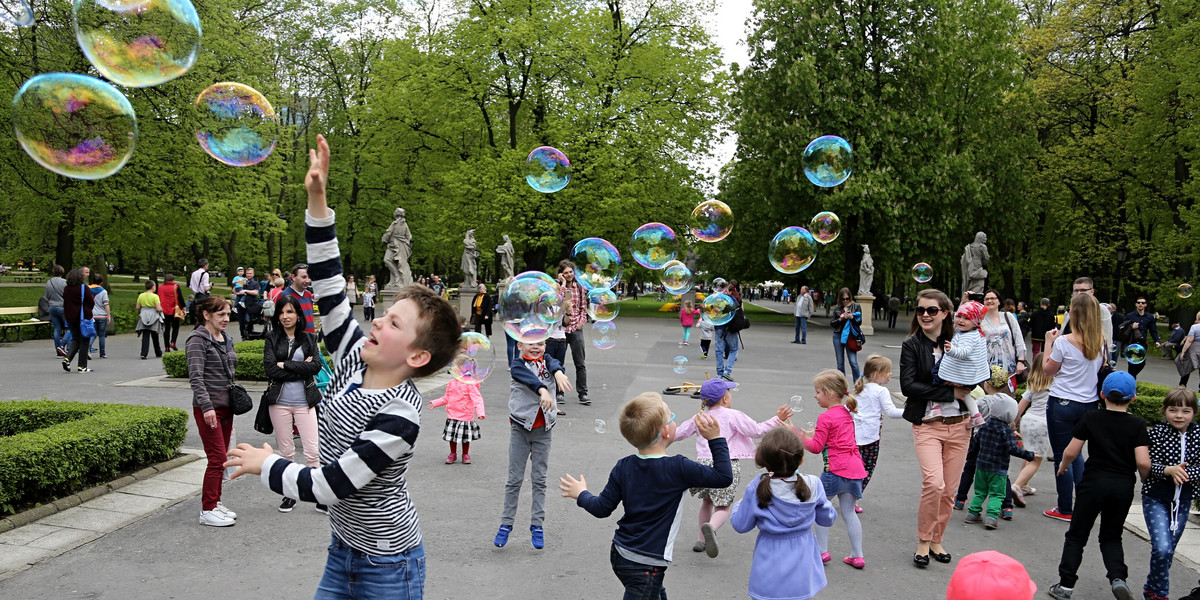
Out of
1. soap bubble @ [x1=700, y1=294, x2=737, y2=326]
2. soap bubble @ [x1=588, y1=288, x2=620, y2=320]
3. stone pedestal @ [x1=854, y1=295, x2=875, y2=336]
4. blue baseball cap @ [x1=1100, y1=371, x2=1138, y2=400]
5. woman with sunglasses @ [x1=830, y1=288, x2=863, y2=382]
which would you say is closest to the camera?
blue baseball cap @ [x1=1100, y1=371, x2=1138, y2=400]

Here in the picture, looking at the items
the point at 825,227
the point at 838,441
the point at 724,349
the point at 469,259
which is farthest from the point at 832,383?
the point at 469,259

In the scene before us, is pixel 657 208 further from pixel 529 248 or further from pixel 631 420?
pixel 631 420

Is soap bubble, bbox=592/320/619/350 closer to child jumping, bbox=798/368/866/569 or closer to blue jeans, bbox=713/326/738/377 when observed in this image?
blue jeans, bbox=713/326/738/377

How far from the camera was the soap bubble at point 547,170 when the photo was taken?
480 inches

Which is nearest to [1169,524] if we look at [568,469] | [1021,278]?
[568,469]

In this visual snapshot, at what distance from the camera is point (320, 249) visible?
3.06 m

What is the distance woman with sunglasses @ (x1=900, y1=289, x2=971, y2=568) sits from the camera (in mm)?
5859

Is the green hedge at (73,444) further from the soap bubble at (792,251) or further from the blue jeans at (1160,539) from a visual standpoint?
the soap bubble at (792,251)

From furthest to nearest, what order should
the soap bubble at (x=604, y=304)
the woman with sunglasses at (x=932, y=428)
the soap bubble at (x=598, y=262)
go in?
the soap bubble at (x=598, y=262) → the soap bubble at (x=604, y=304) → the woman with sunglasses at (x=932, y=428)

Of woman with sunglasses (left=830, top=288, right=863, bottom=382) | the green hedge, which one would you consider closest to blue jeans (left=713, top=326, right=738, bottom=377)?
woman with sunglasses (left=830, top=288, right=863, bottom=382)

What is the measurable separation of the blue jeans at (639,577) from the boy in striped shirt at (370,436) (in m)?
1.33

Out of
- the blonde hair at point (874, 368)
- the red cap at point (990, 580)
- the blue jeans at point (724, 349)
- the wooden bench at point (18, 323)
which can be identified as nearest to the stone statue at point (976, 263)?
the blue jeans at point (724, 349)

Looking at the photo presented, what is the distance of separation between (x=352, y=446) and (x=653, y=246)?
10430mm

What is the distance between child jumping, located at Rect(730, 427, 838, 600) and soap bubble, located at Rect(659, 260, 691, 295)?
858 centimetres
